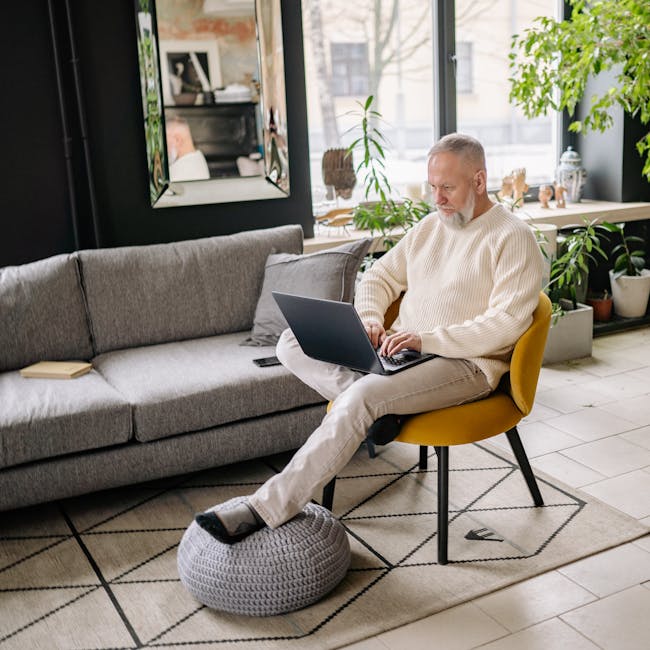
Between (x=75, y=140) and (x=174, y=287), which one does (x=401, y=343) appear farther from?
(x=75, y=140)

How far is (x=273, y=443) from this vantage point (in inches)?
124

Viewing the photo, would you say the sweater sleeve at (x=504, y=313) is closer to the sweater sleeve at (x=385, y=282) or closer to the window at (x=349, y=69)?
Result: the sweater sleeve at (x=385, y=282)

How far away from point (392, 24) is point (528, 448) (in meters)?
2.53

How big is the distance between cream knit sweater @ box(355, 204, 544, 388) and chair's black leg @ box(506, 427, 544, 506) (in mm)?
270

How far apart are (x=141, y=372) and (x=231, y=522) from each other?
97 centimetres

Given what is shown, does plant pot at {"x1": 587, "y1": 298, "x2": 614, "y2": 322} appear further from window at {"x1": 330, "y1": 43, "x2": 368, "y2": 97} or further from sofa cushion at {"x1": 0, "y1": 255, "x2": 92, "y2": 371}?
sofa cushion at {"x1": 0, "y1": 255, "x2": 92, "y2": 371}

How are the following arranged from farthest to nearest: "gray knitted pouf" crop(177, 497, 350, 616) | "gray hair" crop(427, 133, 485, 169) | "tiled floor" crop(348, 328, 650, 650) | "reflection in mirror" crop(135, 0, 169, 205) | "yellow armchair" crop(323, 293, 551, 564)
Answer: "reflection in mirror" crop(135, 0, 169, 205) < "gray hair" crop(427, 133, 485, 169) < "yellow armchair" crop(323, 293, 551, 564) < "gray knitted pouf" crop(177, 497, 350, 616) < "tiled floor" crop(348, 328, 650, 650)

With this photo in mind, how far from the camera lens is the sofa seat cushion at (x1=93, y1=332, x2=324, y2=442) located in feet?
9.60

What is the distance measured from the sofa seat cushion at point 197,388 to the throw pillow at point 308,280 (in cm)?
12

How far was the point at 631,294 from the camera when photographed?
5.00 meters

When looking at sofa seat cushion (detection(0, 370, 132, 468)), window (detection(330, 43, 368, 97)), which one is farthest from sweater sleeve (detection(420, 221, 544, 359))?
window (detection(330, 43, 368, 97))

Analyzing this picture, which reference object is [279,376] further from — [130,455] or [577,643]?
[577,643]

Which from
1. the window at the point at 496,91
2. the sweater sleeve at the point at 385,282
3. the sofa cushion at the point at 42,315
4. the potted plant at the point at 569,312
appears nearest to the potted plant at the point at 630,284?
the potted plant at the point at 569,312

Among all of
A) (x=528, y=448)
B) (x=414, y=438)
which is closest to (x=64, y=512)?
(x=414, y=438)
